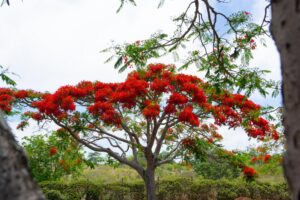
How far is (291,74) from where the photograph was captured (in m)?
1.21

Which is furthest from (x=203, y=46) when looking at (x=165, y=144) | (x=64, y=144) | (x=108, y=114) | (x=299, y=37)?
(x=165, y=144)

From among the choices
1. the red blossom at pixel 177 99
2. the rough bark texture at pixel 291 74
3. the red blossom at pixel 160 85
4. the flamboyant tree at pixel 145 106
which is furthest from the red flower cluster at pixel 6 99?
the rough bark texture at pixel 291 74

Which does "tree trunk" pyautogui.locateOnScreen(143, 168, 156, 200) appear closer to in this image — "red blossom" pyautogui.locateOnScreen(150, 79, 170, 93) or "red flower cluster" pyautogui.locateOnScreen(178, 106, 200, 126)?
"red flower cluster" pyautogui.locateOnScreen(178, 106, 200, 126)

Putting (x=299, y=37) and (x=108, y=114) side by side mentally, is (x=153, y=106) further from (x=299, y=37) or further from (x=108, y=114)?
(x=299, y=37)

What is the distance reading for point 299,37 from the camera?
1.19 metres

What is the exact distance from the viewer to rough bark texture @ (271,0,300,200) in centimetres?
114

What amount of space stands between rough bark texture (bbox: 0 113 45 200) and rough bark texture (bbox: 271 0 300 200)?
0.69m

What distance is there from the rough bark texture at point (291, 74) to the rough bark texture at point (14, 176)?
692mm

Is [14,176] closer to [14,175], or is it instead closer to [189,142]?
[14,175]

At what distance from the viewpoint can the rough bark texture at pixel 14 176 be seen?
1.12 meters

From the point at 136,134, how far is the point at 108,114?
10.9ft

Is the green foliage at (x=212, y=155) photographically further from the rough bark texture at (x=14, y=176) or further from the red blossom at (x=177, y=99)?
the rough bark texture at (x=14, y=176)

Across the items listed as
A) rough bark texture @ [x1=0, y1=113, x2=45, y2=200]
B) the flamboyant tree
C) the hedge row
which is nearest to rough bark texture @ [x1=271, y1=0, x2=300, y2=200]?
rough bark texture @ [x1=0, y1=113, x2=45, y2=200]

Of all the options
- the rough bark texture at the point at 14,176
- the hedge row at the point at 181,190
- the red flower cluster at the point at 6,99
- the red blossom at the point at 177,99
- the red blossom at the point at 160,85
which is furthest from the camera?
the hedge row at the point at 181,190
